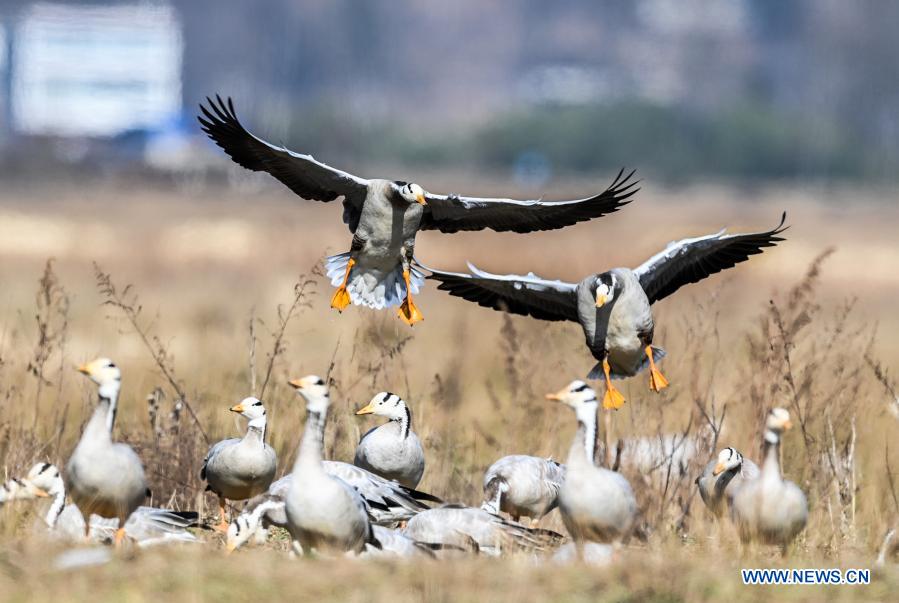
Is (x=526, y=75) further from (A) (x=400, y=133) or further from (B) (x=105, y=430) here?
(B) (x=105, y=430)

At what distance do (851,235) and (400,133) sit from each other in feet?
191

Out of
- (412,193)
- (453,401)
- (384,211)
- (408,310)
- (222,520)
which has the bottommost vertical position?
(222,520)

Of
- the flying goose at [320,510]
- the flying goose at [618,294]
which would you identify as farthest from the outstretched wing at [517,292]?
the flying goose at [320,510]

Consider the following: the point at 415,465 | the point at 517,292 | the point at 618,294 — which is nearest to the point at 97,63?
the point at 517,292

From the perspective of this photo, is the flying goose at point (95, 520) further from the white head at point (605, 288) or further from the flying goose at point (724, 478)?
the white head at point (605, 288)

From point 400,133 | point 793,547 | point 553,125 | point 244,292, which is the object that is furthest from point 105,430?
point 400,133

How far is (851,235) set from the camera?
37156 millimetres

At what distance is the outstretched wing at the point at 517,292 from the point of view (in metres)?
10.6

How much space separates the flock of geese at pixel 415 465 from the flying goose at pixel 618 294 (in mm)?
14

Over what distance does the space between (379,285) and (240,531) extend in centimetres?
417

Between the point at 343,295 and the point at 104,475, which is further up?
the point at 343,295

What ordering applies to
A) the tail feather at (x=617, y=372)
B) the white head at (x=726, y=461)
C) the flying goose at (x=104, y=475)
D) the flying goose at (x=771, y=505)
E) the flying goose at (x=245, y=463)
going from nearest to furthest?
the flying goose at (x=104, y=475) < the flying goose at (x=771, y=505) < the white head at (x=726, y=461) < the flying goose at (x=245, y=463) < the tail feather at (x=617, y=372)

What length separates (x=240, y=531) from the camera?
25.9 feet

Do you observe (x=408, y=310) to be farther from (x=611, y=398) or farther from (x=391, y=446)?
(x=391, y=446)
